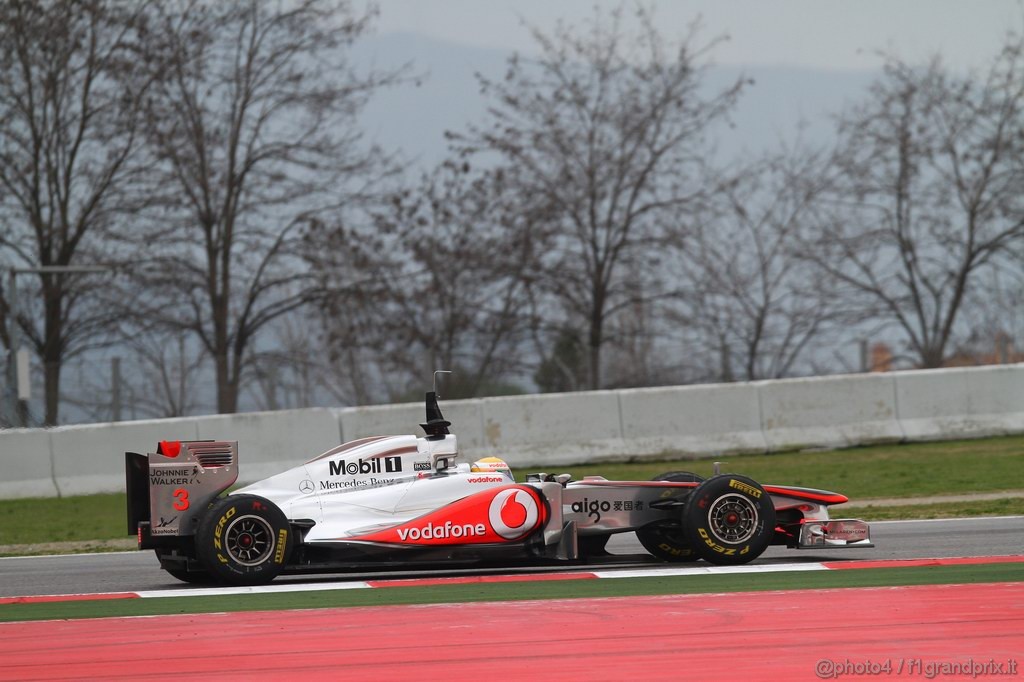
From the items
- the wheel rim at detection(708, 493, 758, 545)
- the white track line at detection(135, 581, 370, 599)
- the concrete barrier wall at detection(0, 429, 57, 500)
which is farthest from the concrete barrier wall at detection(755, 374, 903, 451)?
the white track line at detection(135, 581, 370, 599)

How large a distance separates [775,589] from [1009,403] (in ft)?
42.5

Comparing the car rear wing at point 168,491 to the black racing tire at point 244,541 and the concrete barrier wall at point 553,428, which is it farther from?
the concrete barrier wall at point 553,428

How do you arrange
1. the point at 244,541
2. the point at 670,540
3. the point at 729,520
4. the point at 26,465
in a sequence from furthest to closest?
the point at 26,465 < the point at 670,540 < the point at 729,520 < the point at 244,541

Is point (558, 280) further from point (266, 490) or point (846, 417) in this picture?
point (266, 490)

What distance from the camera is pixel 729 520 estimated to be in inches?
389

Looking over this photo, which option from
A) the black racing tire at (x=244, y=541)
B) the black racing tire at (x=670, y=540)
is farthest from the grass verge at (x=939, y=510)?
the black racing tire at (x=244, y=541)

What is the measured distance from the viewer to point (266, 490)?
10.2 metres


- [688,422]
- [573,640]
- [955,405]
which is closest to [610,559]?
[573,640]

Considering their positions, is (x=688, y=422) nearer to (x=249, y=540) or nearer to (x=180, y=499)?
(x=249, y=540)

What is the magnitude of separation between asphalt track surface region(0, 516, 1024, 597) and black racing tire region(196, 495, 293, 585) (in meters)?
0.52

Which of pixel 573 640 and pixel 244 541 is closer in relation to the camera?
pixel 573 640

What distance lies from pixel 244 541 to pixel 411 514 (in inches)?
45.9

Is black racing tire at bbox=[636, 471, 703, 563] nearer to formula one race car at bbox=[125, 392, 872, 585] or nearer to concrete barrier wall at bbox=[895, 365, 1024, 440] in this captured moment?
formula one race car at bbox=[125, 392, 872, 585]

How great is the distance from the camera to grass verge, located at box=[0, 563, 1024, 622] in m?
8.70
